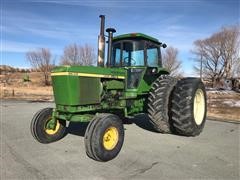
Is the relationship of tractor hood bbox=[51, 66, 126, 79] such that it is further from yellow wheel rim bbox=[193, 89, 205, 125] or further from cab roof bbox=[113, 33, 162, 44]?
yellow wheel rim bbox=[193, 89, 205, 125]

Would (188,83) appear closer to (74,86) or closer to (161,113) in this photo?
(161,113)

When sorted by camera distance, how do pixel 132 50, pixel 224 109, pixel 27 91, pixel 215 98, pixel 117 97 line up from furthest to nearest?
pixel 27 91, pixel 215 98, pixel 224 109, pixel 132 50, pixel 117 97

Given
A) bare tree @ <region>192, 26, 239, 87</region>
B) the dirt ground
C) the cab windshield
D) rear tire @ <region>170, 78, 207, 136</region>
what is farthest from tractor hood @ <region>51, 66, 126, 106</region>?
bare tree @ <region>192, 26, 239, 87</region>

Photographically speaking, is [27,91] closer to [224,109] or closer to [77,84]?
[224,109]

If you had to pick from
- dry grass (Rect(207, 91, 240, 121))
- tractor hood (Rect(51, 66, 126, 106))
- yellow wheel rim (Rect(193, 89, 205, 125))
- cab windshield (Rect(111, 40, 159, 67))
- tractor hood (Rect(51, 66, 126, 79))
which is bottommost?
dry grass (Rect(207, 91, 240, 121))

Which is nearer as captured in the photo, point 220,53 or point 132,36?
point 132,36

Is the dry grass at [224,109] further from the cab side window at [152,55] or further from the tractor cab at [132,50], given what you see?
the tractor cab at [132,50]

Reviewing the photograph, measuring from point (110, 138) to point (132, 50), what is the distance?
2671 mm

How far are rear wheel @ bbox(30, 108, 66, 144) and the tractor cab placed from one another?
2.16m

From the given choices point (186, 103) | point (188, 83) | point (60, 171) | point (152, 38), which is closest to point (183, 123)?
point (186, 103)

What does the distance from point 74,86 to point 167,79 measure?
2.78 metres

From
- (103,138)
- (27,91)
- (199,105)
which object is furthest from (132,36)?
(27,91)

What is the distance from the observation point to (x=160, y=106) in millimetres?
6316

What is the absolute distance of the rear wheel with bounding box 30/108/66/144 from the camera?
573 centimetres
